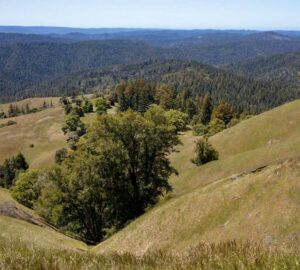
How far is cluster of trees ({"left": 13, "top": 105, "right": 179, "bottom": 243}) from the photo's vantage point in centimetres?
3838

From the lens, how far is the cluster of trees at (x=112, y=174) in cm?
3838

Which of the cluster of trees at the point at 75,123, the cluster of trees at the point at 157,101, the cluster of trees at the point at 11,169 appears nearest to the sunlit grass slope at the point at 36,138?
the cluster of trees at the point at 75,123

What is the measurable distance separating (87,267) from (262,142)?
6206 cm

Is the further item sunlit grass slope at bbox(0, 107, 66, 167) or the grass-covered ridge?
sunlit grass slope at bbox(0, 107, 66, 167)

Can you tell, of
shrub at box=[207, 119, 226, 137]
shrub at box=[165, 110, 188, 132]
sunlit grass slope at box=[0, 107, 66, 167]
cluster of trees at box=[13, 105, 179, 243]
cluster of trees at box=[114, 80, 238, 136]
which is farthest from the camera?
cluster of trees at box=[114, 80, 238, 136]

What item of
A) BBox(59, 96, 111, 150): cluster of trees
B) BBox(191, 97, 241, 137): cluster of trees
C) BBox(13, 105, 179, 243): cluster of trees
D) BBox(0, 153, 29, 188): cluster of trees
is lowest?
BBox(0, 153, 29, 188): cluster of trees

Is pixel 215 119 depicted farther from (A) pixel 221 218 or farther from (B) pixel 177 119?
(A) pixel 221 218

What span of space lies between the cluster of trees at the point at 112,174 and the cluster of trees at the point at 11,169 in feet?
269

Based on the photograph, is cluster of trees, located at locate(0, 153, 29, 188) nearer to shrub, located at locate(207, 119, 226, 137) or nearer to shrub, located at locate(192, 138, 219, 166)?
shrub, located at locate(207, 119, 226, 137)

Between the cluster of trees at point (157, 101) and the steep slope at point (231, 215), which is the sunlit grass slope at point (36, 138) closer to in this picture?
the cluster of trees at point (157, 101)

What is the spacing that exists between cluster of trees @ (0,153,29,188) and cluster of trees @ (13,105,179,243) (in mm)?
82109

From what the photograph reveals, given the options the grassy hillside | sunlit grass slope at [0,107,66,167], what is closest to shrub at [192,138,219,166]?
the grassy hillside

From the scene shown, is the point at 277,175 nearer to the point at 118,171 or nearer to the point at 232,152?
the point at 118,171

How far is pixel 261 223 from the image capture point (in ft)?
70.0
